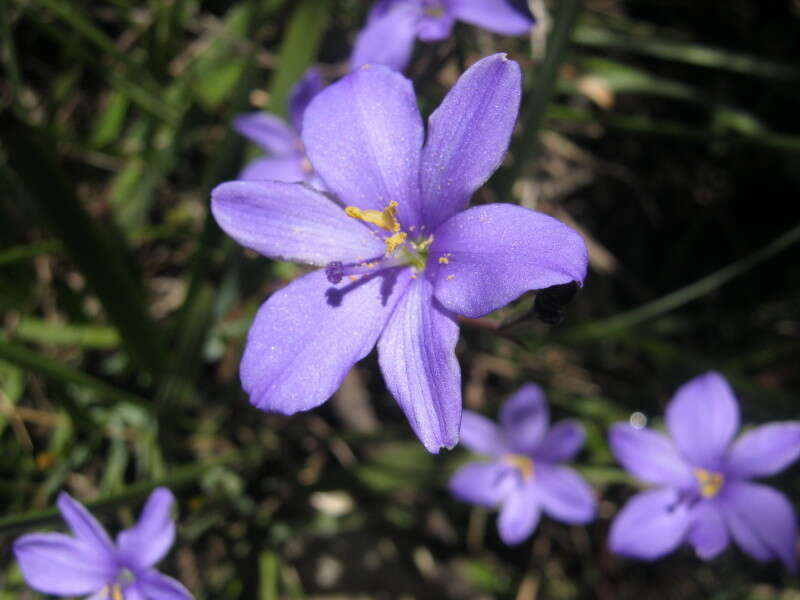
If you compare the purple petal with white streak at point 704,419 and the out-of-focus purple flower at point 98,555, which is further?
the purple petal with white streak at point 704,419

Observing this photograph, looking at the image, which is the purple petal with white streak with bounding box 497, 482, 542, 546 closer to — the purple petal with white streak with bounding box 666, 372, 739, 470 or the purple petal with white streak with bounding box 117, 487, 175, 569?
the purple petal with white streak with bounding box 666, 372, 739, 470

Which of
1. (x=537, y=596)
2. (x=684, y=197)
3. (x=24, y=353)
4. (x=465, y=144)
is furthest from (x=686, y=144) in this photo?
(x=24, y=353)

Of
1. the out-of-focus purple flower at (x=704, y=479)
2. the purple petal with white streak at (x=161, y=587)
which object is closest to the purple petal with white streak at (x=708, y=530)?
the out-of-focus purple flower at (x=704, y=479)

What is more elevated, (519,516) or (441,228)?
(441,228)

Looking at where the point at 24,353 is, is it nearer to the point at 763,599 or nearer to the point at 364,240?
the point at 364,240

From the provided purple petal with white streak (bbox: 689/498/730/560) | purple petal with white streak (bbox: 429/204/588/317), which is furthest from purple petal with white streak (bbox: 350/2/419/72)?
purple petal with white streak (bbox: 689/498/730/560)

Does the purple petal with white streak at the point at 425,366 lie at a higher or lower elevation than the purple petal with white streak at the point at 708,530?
higher

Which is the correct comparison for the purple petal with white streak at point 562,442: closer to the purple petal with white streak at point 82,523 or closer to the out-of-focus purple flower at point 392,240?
the out-of-focus purple flower at point 392,240
